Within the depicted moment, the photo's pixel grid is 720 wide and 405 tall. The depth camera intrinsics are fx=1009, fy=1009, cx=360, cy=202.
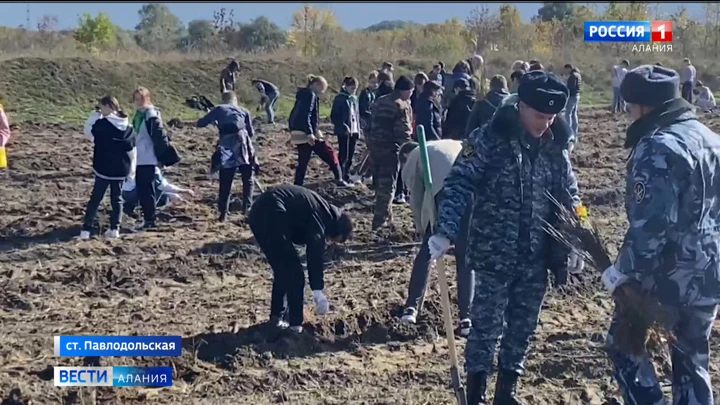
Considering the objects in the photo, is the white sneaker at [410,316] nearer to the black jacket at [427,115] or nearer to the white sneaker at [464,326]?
the white sneaker at [464,326]

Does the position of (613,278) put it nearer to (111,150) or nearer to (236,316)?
(236,316)

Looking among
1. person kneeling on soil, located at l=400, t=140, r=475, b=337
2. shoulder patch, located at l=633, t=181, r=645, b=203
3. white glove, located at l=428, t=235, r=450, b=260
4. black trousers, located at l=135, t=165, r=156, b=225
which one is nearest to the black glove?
white glove, located at l=428, t=235, r=450, b=260

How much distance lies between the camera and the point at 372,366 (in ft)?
22.0

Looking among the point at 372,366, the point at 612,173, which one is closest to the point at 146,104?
the point at 372,366

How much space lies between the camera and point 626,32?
44.2 meters

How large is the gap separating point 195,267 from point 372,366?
3.29 metres

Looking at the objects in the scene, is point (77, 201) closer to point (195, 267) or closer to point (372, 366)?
point (195, 267)

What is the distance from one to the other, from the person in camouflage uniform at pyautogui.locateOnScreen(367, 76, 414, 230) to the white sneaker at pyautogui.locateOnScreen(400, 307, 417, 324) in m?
3.51

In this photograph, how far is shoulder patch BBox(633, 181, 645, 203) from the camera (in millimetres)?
4500

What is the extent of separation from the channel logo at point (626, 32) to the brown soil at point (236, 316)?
107ft
